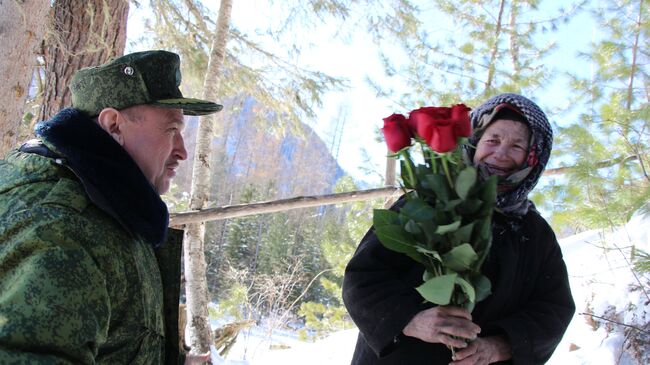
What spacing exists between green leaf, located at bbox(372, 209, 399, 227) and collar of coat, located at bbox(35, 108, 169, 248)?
56cm

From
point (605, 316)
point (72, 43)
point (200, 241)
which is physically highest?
point (72, 43)

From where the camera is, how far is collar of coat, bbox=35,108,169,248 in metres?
1.01

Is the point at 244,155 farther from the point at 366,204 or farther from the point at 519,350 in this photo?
the point at 519,350

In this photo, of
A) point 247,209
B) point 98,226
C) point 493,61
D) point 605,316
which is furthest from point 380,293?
point 493,61

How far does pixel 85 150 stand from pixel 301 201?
8.87 ft

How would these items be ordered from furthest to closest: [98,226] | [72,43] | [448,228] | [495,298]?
[72,43], [495,298], [448,228], [98,226]

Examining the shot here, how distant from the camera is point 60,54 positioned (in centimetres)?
318

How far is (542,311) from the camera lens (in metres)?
1.52

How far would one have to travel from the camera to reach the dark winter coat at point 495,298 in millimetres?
1419

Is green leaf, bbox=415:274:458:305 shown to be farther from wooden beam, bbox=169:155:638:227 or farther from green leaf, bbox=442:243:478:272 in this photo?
wooden beam, bbox=169:155:638:227

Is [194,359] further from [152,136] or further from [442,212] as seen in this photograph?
[442,212]

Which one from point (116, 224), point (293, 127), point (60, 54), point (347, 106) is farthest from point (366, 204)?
point (347, 106)

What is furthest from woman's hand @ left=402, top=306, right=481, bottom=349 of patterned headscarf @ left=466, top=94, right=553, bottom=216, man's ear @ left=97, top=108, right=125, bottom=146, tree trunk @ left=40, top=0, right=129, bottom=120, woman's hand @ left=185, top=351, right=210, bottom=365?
tree trunk @ left=40, top=0, right=129, bottom=120

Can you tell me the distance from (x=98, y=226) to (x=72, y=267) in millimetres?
133
